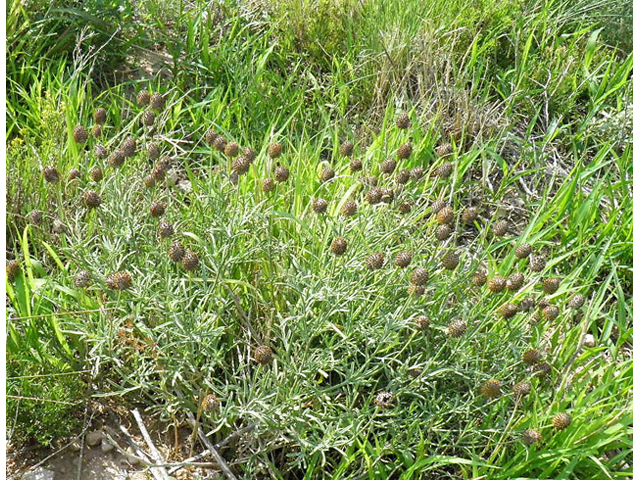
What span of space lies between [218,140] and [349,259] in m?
0.58

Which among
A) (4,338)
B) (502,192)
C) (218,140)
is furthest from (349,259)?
(502,192)

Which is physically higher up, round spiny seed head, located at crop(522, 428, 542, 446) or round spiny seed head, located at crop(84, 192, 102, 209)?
round spiny seed head, located at crop(84, 192, 102, 209)

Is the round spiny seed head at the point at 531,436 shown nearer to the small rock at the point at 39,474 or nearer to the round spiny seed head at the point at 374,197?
the round spiny seed head at the point at 374,197

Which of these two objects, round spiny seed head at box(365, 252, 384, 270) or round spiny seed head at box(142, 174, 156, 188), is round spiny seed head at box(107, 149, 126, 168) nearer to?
round spiny seed head at box(142, 174, 156, 188)

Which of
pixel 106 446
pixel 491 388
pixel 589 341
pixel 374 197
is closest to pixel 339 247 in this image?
pixel 374 197

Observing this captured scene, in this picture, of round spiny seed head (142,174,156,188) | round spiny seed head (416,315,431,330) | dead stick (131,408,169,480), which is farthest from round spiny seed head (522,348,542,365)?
round spiny seed head (142,174,156,188)

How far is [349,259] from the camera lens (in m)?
2.59

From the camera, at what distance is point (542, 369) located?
Answer: 256 centimetres

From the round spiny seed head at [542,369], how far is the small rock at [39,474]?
1509 mm

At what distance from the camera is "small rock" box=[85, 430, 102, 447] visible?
2645 millimetres

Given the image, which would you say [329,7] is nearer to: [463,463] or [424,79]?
[424,79]

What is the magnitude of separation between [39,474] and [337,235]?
1168mm

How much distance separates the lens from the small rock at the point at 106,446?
8.60 feet

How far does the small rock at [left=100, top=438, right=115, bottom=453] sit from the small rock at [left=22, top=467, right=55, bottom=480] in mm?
167
